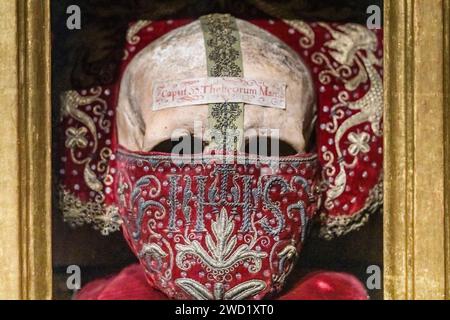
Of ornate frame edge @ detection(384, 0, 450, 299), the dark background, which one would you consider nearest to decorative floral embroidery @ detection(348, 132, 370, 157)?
ornate frame edge @ detection(384, 0, 450, 299)

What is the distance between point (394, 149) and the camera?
10.4 ft

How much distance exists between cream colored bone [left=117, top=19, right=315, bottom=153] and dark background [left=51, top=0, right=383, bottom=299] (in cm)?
6

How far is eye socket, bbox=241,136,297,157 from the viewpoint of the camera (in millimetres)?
3107

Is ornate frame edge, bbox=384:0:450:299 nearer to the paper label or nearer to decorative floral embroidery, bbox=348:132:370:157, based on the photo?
decorative floral embroidery, bbox=348:132:370:157

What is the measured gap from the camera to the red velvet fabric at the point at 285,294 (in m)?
3.16

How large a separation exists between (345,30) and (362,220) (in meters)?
0.48

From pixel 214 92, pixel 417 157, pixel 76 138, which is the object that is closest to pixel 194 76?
pixel 214 92

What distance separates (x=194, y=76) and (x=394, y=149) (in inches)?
20.8

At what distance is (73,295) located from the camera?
3.16 metres

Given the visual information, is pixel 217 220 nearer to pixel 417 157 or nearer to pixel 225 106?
pixel 225 106

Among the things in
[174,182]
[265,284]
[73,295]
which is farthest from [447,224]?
[73,295]

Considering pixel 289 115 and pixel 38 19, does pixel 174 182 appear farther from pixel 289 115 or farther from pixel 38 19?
pixel 38 19

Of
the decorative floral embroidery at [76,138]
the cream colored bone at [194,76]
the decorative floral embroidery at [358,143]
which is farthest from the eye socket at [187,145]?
the decorative floral embroidery at [358,143]

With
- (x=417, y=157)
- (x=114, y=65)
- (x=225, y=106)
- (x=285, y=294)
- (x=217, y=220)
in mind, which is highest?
(x=114, y=65)
